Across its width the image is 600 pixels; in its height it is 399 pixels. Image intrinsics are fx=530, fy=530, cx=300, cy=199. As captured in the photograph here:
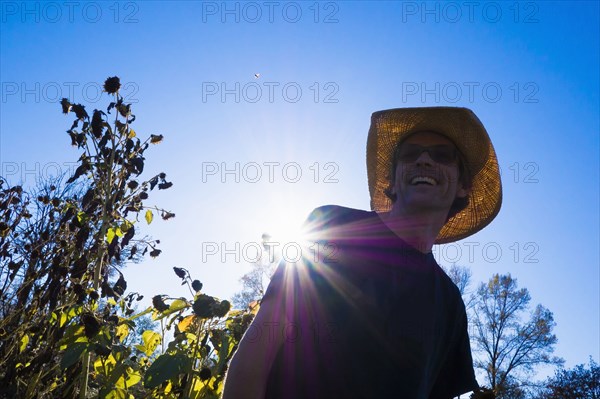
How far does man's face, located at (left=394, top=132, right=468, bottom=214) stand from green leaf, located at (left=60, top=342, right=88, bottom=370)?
172 cm

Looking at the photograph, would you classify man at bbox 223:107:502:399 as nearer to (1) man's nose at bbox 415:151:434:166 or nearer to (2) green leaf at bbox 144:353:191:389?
(1) man's nose at bbox 415:151:434:166

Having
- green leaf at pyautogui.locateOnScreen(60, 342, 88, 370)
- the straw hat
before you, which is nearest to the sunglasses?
the straw hat

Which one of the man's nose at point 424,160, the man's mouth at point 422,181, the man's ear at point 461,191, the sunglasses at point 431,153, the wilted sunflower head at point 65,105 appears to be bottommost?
the man's mouth at point 422,181

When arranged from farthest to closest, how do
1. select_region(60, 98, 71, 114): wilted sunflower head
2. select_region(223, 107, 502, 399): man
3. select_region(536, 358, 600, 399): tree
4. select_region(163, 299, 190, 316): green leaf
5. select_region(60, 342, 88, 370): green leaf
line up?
select_region(536, 358, 600, 399): tree < select_region(60, 98, 71, 114): wilted sunflower head < select_region(163, 299, 190, 316): green leaf < select_region(60, 342, 88, 370): green leaf < select_region(223, 107, 502, 399): man

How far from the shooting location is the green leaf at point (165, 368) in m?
2.45

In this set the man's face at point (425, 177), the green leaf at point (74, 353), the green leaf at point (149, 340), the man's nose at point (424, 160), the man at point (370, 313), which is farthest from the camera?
the green leaf at point (149, 340)

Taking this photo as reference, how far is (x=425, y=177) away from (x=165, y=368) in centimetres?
150

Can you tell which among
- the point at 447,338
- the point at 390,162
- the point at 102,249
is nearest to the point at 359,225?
the point at 447,338

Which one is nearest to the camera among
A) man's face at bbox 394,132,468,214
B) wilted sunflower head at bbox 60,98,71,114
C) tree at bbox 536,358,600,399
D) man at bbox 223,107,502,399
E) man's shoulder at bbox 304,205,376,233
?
man at bbox 223,107,502,399

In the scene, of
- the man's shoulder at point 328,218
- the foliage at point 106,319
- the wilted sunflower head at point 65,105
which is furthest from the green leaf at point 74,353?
the man's shoulder at point 328,218

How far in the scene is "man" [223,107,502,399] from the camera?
1.39 metres

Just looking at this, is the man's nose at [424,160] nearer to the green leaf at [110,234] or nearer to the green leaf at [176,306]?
the green leaf at [176,306]

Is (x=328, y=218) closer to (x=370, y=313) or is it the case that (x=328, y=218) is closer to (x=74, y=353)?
(x=370, y=313)

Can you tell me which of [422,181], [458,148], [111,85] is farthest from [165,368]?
[111,85]
